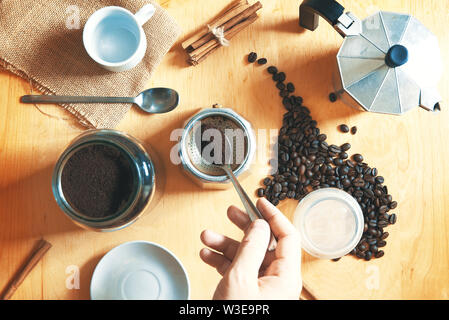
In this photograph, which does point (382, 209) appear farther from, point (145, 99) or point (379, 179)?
point (145, 99)

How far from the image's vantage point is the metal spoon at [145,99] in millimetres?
867

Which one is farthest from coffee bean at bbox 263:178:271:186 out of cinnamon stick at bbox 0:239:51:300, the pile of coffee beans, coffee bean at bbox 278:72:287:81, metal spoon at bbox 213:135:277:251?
cinnamon stick at bbox 0:239:51:300

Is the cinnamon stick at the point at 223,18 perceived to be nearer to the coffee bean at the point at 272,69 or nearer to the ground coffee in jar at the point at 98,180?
the coffee bean at the point at 272,69

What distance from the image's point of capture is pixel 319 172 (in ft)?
2.98

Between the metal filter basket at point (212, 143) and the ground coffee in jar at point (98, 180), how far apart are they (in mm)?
123

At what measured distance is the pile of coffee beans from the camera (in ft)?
2.94

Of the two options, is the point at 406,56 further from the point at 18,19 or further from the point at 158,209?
the point at 18,19

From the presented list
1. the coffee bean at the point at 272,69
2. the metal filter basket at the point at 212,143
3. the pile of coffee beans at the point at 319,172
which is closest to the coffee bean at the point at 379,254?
the pile of coffee beans at the point at 319,172

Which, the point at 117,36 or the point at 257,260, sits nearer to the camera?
the point at 257,260

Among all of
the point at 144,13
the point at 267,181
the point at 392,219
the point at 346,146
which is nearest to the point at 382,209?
the point at 392,219

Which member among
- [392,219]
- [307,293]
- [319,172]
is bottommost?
[307,293]

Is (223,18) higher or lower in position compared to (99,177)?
higher

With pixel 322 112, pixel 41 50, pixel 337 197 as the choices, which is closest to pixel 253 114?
pixel 322 112

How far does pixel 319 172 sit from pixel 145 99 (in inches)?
17.1
